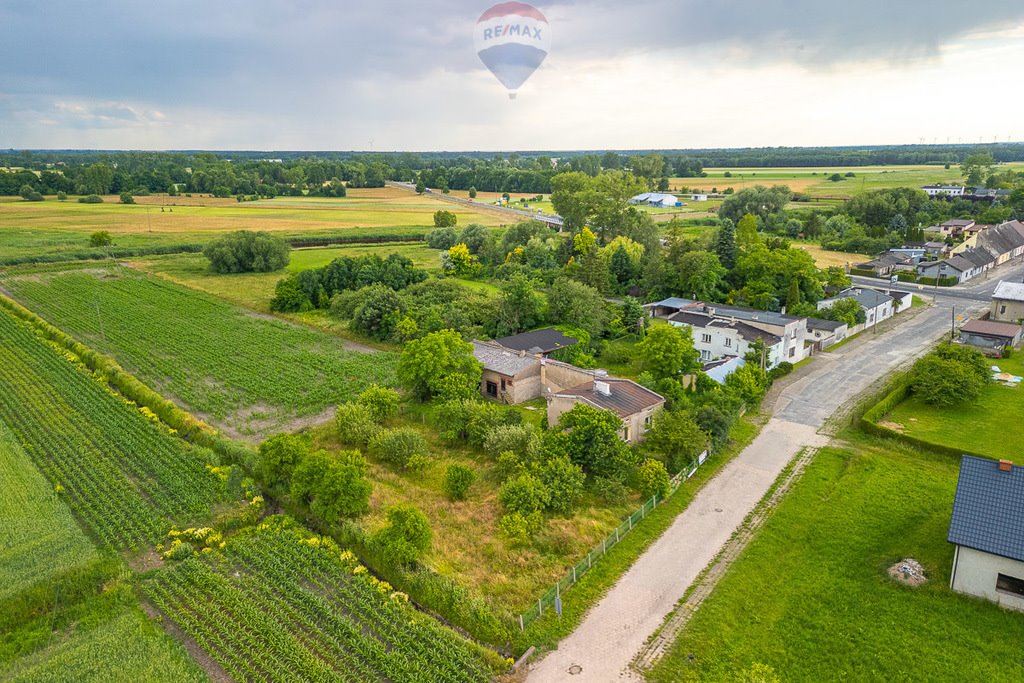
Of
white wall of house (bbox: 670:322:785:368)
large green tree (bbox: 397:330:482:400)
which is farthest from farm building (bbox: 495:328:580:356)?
white wall of house (bbox: 670:322:785:368)

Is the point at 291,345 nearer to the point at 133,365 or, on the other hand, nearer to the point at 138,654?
the point at 133,365

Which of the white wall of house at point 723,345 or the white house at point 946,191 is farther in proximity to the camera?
the white house at point 946,191

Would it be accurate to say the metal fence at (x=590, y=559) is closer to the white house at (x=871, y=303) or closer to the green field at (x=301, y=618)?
the green field at (x=301, y=618)

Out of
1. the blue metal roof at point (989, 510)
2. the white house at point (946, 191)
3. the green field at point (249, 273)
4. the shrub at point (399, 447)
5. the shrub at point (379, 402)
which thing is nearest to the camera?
the blue metal roof at point (989, 510)

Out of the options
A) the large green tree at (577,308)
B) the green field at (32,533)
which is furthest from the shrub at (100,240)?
the large green tree at (577,308)

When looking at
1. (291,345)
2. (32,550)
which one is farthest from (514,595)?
(291,345)
